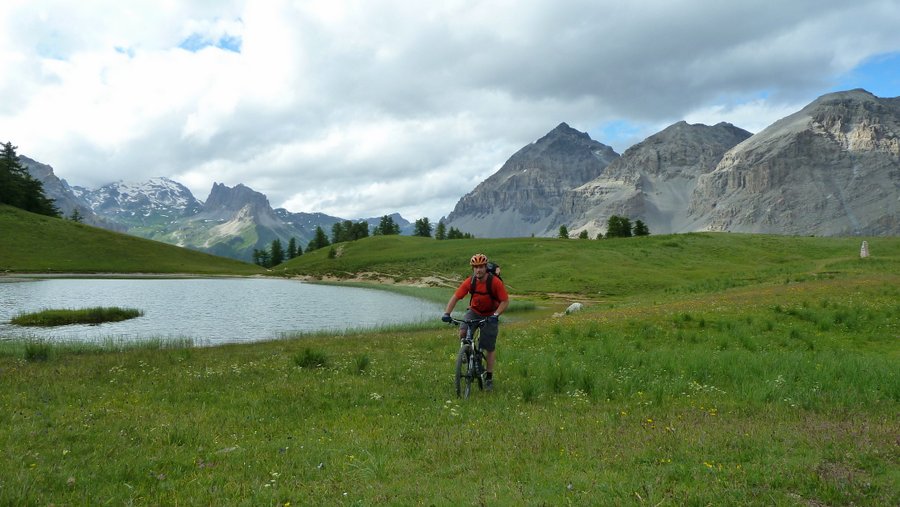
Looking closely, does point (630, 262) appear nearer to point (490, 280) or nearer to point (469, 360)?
point (490, 280)

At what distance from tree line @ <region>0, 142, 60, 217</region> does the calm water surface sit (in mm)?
79930

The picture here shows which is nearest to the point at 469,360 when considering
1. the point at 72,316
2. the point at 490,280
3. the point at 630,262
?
the point at 490,280

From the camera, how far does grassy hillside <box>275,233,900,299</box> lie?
62.9 meters

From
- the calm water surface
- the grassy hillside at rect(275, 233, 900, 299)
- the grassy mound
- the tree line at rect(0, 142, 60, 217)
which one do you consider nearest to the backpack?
the calm water surface

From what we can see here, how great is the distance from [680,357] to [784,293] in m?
22.9

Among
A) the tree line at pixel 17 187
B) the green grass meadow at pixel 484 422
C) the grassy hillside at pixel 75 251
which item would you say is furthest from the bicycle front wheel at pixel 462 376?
the tree line at pixel 17 187

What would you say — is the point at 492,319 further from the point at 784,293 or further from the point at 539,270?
the point at 539,270

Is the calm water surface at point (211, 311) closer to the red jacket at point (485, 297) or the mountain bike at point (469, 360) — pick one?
the mountain bike at point (469, 360)

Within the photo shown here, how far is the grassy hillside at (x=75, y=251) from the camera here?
104 meters

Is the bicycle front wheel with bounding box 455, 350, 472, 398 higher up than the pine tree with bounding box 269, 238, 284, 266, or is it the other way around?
the pine tree with bounding box 269, 238, 284, 266

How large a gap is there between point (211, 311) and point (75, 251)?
9056 cm

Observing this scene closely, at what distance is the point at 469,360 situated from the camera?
14.3m

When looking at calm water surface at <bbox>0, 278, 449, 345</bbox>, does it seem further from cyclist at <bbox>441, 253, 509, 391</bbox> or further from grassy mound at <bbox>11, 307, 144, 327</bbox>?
cyclist at <bbox>441, 253, 509, 391</bbox>

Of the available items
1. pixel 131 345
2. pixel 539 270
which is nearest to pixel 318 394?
pixel 131 345
